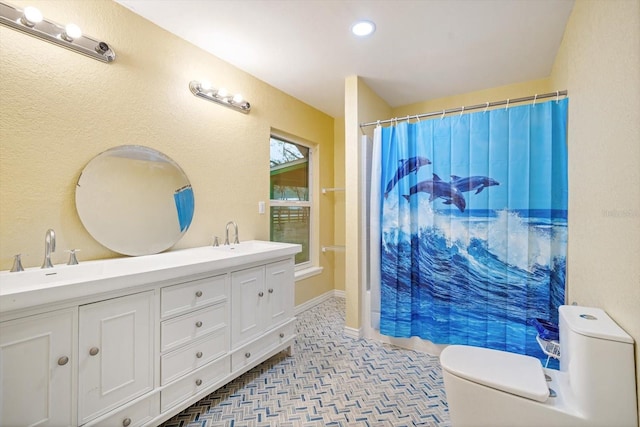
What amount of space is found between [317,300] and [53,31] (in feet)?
10.5

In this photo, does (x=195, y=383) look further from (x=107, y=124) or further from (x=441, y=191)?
(x=441, y=191)

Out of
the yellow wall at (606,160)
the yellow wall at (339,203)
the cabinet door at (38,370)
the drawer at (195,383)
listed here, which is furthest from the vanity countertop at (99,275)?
the yellow wall at (339,203)

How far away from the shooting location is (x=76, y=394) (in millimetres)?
1162

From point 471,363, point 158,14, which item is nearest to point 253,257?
point 471,363

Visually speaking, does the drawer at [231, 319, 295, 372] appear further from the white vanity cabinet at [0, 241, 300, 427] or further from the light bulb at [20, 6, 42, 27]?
the light bulb at [20, 6, 42, 27]

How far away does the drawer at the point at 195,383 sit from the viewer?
1470mm

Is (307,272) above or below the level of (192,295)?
below

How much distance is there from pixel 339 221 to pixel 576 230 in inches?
101

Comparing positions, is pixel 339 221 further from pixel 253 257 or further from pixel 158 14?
pixel 158 14

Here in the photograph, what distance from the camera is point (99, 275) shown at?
126 centimetres

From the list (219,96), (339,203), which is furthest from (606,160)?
(339,203)

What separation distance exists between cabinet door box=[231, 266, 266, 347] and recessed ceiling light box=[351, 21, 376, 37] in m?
1.80

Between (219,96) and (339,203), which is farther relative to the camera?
(339,203)

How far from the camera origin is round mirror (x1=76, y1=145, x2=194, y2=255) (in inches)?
63.1
